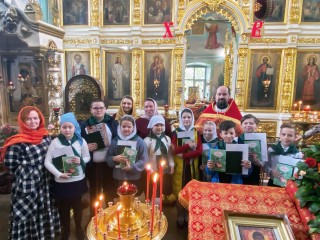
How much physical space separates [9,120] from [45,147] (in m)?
5.98

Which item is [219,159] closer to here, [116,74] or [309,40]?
[116,74]

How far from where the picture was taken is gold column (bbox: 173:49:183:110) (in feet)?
25.6

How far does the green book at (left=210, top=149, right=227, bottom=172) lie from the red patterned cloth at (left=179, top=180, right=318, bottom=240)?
28 cm

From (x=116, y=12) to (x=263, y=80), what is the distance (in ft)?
18.3

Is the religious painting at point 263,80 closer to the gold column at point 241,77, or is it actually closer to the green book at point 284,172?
the gold column at point 241,77

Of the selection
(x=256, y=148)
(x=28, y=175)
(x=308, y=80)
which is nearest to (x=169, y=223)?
(x=256, y=148)

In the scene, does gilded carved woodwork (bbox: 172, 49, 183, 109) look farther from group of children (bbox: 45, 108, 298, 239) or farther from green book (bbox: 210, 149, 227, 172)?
green book (bbox: 210, 149, 227, 172)

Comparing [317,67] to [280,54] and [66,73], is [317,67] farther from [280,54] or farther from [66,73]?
[66,73]

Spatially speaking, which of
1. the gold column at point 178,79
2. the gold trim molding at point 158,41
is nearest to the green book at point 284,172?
the gold column at point 178,79

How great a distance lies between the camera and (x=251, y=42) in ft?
25.0

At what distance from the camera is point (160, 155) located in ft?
9.10

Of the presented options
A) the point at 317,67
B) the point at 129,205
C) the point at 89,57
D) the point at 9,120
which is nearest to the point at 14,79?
the point at 9,120

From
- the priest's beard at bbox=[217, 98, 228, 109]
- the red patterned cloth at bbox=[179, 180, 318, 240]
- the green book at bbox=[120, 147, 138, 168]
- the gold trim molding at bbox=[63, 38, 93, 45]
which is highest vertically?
the gold trim molding at bbox=[63, 38, 93, 45]

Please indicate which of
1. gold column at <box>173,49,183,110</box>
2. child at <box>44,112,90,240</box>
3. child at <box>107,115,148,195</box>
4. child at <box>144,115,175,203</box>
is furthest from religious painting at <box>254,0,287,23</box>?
child at <box>44,112,90,240</box>
